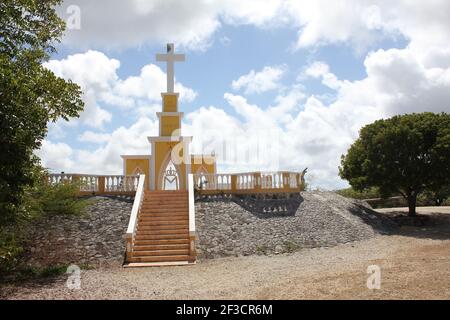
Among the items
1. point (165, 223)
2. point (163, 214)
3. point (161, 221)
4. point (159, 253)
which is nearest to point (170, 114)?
point (163, 214)

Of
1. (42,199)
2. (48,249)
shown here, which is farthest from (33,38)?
(48,249)

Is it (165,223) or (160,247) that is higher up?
(165,223)

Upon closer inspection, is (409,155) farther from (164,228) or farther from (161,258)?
(161,258)

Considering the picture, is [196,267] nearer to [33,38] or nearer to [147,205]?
[147,205]

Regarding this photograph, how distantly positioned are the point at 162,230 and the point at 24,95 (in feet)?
26.2

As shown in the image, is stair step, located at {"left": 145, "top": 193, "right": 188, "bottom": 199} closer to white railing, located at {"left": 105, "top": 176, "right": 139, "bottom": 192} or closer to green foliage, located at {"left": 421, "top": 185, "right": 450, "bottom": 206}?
white railing, located at {"left": 105, "top": 176, "right": 139, "bottom": 192}

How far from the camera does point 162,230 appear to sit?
1633 centimetres

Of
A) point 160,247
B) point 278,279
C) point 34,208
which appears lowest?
point 278,279

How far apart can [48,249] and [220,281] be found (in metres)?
7.09

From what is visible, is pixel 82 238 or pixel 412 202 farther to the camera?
pixel 412 202

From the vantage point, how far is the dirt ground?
365 inches

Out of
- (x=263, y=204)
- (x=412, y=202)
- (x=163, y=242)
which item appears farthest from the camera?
(x=412, y=202)

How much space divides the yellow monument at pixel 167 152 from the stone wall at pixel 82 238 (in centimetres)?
465

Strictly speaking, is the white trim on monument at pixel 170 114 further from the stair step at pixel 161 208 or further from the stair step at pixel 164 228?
the stair step at pixel 164 228
